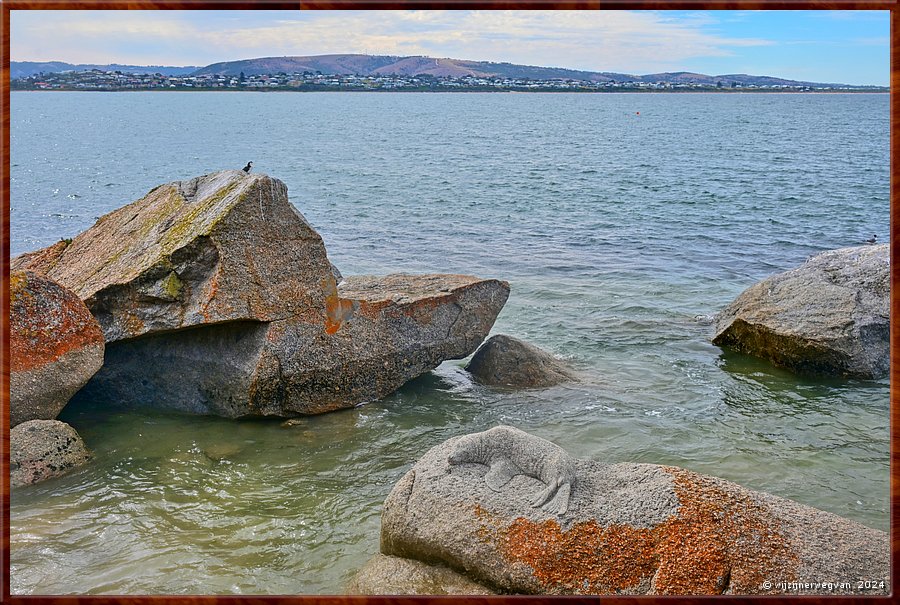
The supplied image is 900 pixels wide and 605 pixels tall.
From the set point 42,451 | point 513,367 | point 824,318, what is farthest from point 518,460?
point 824,318

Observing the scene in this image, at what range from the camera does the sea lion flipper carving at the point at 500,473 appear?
282 inches

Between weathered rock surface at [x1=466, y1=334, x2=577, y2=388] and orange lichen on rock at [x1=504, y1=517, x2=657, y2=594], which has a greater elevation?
orange lichen on rock at [x1=504, y1=517, x2=657, y2=594]

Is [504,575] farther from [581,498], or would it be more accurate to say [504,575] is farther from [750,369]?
[750,369]

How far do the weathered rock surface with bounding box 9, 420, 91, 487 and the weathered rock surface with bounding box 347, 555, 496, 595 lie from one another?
4.30 m

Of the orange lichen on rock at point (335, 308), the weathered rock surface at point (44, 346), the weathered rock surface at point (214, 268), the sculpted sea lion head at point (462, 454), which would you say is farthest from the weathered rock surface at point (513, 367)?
the weathered rock surface at point (44, 346)

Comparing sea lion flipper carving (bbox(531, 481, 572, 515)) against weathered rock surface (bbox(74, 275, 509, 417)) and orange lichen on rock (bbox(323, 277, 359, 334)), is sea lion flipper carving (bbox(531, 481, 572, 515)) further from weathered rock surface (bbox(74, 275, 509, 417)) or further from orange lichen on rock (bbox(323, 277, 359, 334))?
orange lichen on rock (bbox(323, 277, 359, 334))

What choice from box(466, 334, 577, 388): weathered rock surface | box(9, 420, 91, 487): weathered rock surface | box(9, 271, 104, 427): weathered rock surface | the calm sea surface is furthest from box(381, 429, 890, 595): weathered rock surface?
box(466, 334, 577, 388): weathered rock surface

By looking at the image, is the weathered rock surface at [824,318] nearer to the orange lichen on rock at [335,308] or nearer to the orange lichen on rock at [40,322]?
the orange lichen on rock at [335,308]

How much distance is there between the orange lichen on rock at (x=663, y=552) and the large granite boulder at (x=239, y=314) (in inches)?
193

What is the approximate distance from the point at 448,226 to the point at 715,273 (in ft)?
35.0

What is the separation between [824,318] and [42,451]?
1189 cm

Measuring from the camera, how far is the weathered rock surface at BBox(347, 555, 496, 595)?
6.70 meters

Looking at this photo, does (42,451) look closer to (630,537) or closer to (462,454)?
(462,454)

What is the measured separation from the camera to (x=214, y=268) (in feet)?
33.9
